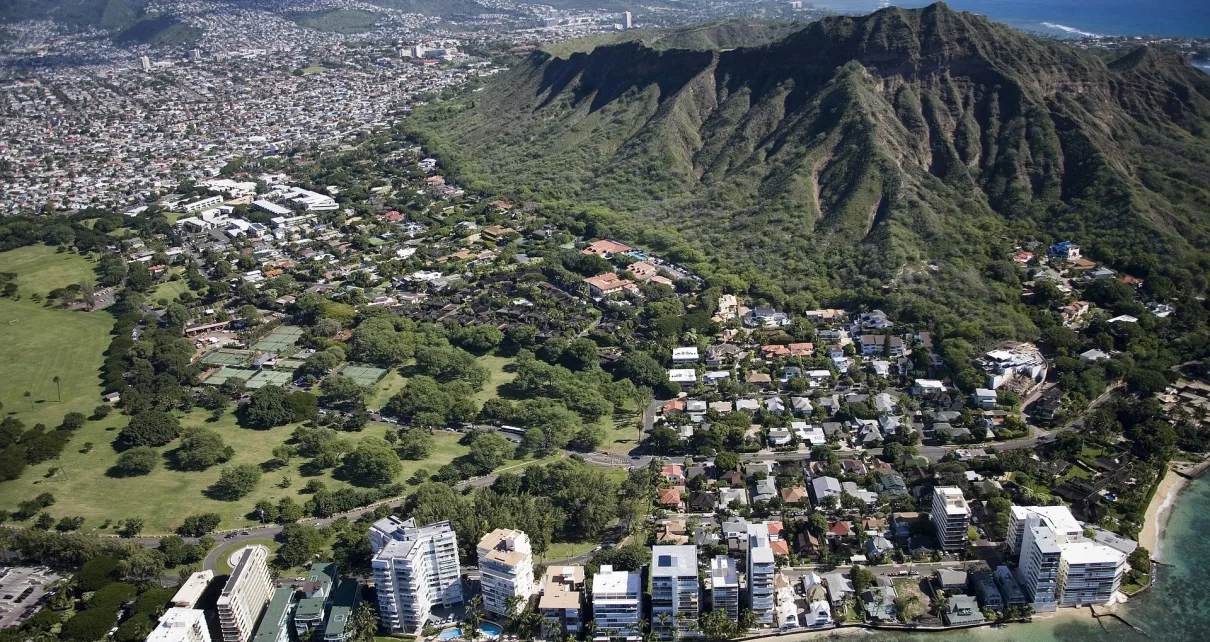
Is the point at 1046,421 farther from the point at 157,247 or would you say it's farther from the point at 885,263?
the point at 157,247

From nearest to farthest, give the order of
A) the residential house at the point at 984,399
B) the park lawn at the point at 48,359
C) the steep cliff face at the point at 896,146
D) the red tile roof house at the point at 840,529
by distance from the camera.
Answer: the red tile roof house at the point at 840,529 → the residential house at the point at 984,399 → the park lawn at the point at 48,359 → the steep cliff face at the point at 896,146

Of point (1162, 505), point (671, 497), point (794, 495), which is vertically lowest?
point (671, 497)

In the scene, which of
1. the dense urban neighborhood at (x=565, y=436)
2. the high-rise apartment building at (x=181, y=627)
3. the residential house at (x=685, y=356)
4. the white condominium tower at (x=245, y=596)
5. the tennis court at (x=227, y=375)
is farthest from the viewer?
the tennis court at (x=227, y=375)

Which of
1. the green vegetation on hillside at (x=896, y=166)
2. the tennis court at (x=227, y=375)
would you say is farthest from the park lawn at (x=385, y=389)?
the green vegetation on hillside at (x=896, y=166)

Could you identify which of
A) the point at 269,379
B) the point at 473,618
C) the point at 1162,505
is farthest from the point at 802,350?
the point at 269,379

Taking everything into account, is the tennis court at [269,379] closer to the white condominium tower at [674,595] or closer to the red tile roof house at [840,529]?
the white condominium tower at [674,595]

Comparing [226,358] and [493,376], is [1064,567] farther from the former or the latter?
[226,358]

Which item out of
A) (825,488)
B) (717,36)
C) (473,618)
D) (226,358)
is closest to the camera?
(473,618)
